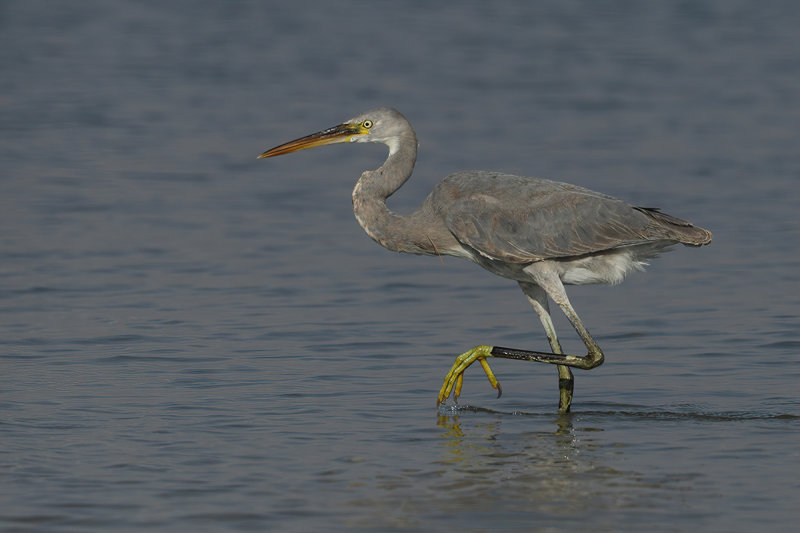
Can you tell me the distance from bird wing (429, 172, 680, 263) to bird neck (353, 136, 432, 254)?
0.24 metres

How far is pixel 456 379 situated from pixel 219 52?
19.4m

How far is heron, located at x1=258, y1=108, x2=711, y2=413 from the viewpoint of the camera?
356 inches

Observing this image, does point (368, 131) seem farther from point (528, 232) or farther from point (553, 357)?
point (553, 357)

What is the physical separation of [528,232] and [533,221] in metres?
0.10

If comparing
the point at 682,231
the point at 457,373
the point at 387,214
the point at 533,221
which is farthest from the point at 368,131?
the point at 682,231

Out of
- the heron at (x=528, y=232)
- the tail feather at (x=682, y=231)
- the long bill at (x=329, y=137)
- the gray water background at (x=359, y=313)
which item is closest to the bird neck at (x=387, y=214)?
the heron at (x=528, y=232)

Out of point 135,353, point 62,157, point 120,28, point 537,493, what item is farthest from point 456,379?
point 120,28

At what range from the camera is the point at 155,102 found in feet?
72.6

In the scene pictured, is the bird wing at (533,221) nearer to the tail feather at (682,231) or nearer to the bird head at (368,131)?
the tail feather at (682,231)

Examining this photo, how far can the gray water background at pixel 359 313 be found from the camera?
24.1 feet

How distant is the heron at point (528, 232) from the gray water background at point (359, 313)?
0.40 metres

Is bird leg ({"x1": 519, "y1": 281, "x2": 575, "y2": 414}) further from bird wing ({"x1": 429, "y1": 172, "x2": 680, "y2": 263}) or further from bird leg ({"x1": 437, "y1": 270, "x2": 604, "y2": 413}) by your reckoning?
bird wing ({"x1": 429, "y1": 172, "x2": 680, "y2": 263})

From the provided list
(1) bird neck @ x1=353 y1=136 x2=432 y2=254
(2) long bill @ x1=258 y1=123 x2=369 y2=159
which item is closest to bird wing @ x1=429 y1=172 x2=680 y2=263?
(1) bird neck @ x1=353 y1=136 x2=432 y2=254

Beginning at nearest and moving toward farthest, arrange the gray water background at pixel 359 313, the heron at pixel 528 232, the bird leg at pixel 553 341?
the gray water background at pixel 359 313 < the heron at pixel 528 232 < the bird leg at pixel 553 341
